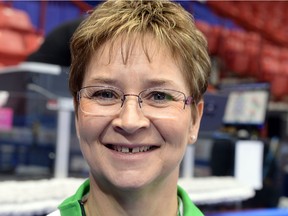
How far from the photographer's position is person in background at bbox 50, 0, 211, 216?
68cm

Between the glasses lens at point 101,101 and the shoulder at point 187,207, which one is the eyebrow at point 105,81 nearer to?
the glasses lens at point 101,101

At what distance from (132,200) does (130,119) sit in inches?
5.2

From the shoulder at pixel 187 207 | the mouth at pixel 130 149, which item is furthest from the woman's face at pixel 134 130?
the shoulder at pixel 187 207

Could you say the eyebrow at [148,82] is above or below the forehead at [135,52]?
below

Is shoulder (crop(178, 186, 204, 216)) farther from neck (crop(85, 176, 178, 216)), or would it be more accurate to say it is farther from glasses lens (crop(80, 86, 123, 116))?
glasses lens (crop(80, 86, 123, 116))

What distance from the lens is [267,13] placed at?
829cm

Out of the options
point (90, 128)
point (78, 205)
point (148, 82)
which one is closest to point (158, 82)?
point (148, 82)

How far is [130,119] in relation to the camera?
0.66 metres

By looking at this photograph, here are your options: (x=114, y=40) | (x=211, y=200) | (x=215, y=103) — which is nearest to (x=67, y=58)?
(x=215, y=103)

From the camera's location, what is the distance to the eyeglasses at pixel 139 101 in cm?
68

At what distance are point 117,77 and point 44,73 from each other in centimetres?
98

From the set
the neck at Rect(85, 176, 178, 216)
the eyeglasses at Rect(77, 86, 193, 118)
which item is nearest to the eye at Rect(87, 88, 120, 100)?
the eyeglasses at Rect(77, 86, 193, 118)

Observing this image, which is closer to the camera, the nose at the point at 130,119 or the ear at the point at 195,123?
the nose at the point at 130,119

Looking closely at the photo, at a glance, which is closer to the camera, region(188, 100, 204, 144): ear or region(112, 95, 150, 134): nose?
region(112, 95, 150, 134): nose
